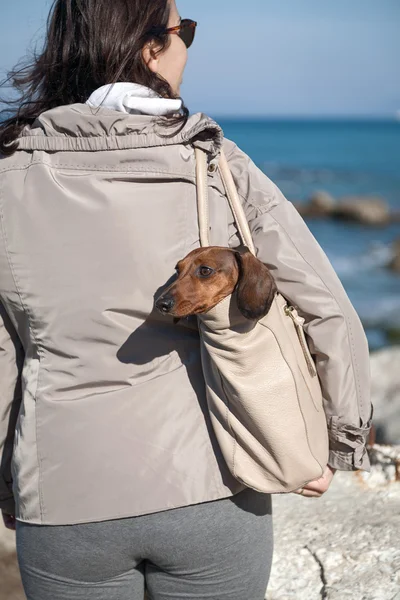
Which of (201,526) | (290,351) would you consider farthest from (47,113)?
(201,526)

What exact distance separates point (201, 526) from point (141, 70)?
1146 millimetres

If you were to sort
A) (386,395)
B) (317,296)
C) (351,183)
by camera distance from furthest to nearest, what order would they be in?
(351,183)
(386,395)
(317,296)

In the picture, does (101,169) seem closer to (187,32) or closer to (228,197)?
(228,197)

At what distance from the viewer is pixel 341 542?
9.48ft

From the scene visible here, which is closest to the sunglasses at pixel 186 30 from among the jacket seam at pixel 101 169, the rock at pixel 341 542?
the jacket seam at pixel 101 169

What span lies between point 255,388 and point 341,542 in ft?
4.27

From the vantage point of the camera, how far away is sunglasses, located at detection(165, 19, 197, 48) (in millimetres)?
1975

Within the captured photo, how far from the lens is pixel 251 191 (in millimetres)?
1936

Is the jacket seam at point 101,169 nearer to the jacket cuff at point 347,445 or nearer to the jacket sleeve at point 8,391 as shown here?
the jacket sleeve at point 8,391

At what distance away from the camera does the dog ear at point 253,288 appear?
177cm

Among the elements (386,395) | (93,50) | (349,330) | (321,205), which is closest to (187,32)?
(93,50)

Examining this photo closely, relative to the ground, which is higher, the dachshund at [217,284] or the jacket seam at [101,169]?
the jacket seam at [101,169]

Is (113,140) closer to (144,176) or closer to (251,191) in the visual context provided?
(144,176)

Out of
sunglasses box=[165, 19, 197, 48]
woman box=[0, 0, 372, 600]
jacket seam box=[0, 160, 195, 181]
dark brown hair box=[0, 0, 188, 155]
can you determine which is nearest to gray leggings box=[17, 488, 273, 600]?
woman box=[0, 0, 372, 600]
